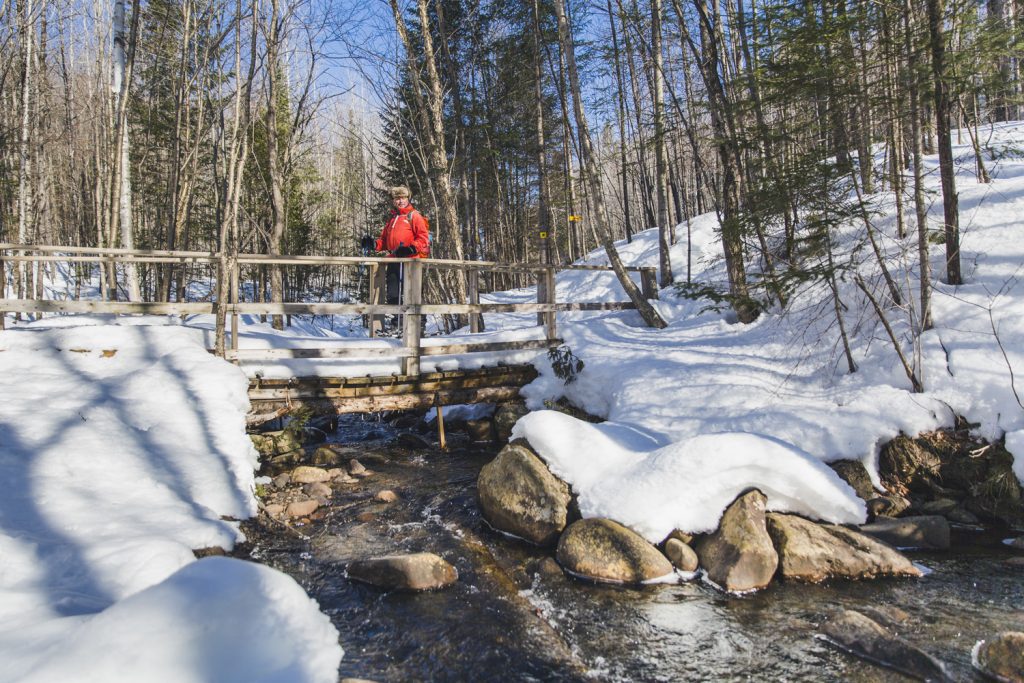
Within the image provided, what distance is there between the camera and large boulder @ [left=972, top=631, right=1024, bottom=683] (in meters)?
2.85

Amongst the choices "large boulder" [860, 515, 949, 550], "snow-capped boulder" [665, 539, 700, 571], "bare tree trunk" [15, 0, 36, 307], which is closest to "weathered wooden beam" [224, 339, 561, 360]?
"snow-capped boulder" [665, 539, 700, 571]

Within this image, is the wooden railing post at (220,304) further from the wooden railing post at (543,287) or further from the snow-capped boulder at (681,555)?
the snow-capped boulder at (681,555)

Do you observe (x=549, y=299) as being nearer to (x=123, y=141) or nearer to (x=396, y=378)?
(x=396, y=378)

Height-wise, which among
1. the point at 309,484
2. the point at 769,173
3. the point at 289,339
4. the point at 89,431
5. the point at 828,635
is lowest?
the point at 828,635

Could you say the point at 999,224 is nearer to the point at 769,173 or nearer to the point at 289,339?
the point at 769,173

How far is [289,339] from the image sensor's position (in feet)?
25.1

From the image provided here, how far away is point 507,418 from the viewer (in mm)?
7945

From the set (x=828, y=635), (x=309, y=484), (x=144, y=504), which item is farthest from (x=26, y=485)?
(x=828, y=635)

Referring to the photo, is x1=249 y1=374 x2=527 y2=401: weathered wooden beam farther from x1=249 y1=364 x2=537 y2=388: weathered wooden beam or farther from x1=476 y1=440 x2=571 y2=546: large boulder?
x1=476 y1=440 x2=571 y2=546: large boulder

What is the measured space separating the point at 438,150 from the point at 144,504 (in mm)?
8427

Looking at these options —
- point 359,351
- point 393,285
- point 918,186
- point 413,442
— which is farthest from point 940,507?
point 393,285

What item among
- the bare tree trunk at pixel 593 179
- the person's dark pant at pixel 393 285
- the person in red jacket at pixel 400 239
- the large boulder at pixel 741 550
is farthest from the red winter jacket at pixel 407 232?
the large boulder at pixel 741 550

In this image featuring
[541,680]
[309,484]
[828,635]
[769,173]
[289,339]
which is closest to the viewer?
[541,680]

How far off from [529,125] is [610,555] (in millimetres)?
19258
